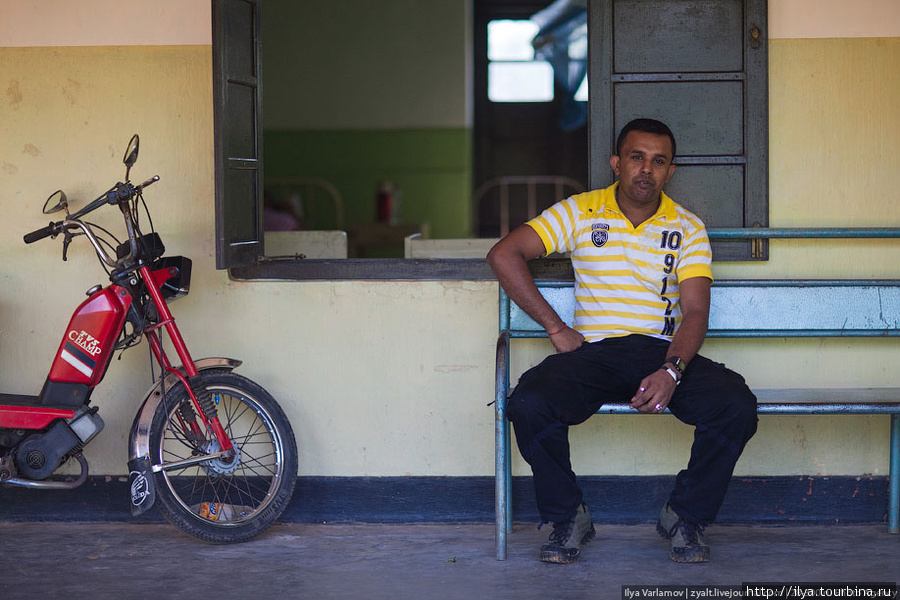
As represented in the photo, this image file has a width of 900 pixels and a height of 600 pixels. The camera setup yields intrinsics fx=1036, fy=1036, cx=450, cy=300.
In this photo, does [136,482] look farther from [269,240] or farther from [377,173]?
[377,173]

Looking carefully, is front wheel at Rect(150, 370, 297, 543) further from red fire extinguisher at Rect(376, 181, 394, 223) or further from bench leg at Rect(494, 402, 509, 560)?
red fire extinguisher at Rect(376, 181, 394, 223)

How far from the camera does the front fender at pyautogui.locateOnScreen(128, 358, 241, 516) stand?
3678 mm

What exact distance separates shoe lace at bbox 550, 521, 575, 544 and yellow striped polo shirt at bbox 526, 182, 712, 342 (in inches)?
25.1

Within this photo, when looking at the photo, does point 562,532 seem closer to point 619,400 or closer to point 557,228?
point 619,400

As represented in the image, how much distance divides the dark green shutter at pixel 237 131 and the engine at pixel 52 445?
772 millimetres

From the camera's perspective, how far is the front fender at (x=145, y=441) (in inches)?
145

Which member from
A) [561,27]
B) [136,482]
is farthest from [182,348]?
[561,27]

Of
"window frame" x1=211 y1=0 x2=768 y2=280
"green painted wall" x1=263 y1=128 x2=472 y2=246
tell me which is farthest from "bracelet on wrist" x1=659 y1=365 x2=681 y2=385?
"green painted wall" x1=263 y1=128 x2=472 y2=246

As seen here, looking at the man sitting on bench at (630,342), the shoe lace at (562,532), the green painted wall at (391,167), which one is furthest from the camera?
the green painted wall at (391,167)

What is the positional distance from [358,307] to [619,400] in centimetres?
111

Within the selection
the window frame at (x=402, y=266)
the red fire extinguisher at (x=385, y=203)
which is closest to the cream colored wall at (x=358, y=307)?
the window frame at (x=402, y=266)

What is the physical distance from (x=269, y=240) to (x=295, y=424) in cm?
127

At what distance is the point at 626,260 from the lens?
358 cm

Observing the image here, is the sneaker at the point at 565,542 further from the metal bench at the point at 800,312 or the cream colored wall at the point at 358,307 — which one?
the cream colored wall at the point at 358,307
